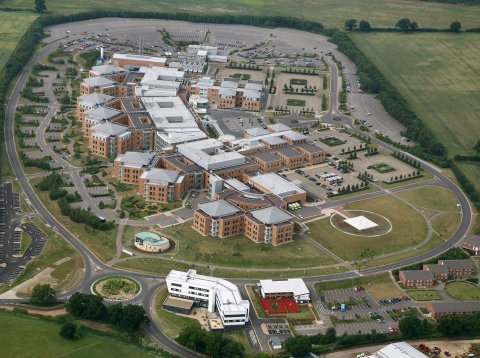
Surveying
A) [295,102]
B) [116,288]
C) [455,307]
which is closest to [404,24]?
[295,102]

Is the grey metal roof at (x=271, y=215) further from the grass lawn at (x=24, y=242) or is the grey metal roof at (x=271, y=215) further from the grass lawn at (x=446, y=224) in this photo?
the grass lawn at (x=24, y=242)

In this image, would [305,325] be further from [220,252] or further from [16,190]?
[16,190]

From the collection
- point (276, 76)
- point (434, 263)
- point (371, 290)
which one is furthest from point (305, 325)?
point (276, 76)

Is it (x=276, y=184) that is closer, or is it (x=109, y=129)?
(x=276, y=184)

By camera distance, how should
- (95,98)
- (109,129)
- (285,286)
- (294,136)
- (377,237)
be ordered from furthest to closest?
(95,98)
(294,136)
(109,129)
(377,237)
(285,286)

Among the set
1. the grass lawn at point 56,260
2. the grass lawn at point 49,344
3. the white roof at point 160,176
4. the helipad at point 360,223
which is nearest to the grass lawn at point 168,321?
the grass lawn at point 49,344

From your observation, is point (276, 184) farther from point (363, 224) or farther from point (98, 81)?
point (98, 81)

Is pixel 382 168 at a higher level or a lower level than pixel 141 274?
higher

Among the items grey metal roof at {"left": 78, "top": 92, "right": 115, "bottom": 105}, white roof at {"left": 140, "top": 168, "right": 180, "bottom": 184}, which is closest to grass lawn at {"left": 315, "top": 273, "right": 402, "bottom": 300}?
white roof at {"left": 140, "top": 168, "right": 180, "bottom": 184}
